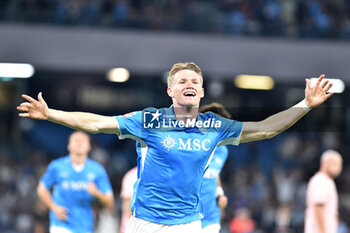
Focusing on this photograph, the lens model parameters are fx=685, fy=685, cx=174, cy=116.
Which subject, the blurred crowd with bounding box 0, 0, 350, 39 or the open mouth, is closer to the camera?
A: the open mouth

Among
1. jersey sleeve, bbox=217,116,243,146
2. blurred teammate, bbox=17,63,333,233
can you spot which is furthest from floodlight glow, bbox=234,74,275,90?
blurred teammate, bbox=17,63,333,233

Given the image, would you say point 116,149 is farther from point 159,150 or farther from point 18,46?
point 159,150

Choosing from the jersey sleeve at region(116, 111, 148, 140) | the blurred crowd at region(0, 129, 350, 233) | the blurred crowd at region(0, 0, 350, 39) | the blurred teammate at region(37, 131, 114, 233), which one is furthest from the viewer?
the blurred crowd at region(0, 0, 350, 39)

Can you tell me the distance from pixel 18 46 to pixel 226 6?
5357 millimetres

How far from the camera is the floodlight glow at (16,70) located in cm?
1780

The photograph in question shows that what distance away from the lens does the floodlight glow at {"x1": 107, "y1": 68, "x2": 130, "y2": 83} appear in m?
18.7

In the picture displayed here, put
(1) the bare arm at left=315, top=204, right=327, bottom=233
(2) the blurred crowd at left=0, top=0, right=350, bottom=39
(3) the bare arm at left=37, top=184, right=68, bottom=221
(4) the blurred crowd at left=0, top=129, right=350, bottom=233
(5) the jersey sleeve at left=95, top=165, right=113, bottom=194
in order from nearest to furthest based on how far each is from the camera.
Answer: (1) the bare arm at left=315, top=204, right=327, bottom=233
(3) the bare arm at left=37, top=184, right=68, bottom=221
(5) the jersey sleeve at left=95, top=165, right=113, bottom=194
(4) the blurred crowd at left=0, top=129, right=350, bottom=233
(2) the blurred crowd at left=0, top=0, right=350, bottom=39

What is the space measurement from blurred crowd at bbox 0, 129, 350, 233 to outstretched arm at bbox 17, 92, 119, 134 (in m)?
9.82

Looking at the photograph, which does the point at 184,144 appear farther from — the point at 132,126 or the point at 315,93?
the point at 315,93

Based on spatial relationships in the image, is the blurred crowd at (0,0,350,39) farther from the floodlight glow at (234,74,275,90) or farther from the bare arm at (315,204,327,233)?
the bare arm at (315,204,327,233)

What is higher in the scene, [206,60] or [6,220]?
[206,60]

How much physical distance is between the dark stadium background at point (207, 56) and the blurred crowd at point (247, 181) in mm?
31

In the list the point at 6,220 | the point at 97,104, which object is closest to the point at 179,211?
the point at 6,220

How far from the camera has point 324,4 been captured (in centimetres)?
1859
